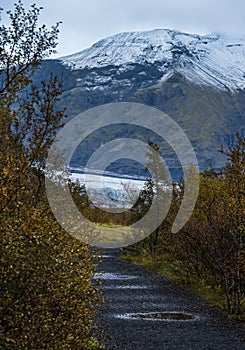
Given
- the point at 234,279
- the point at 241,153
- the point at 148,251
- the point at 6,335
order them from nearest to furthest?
the point at 6,335 → the point at 234,279 → the point at 241,153 → the point at 148,251

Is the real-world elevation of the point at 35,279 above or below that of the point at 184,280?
above

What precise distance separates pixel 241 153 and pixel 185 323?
9.00 m

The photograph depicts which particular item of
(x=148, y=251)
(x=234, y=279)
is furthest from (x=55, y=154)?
(x=148, y=251)

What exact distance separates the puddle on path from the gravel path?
5 cm

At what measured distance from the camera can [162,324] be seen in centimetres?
1427

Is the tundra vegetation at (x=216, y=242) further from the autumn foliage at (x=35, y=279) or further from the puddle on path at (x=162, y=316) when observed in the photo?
the autumn foliage at (x=35, y=279)

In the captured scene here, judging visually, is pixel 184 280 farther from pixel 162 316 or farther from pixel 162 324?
pixel 162 324

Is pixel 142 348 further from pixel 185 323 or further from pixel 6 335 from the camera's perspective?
pixel 6 335

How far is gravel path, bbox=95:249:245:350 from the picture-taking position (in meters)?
12.1

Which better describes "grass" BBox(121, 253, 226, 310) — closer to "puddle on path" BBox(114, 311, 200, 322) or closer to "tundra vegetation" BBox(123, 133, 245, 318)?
"tundra vegetation" BBox(123, 133, 245, 318)

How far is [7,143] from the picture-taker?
10.7 metres

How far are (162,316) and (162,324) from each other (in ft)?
4.05

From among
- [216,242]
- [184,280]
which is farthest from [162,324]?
[184,280]

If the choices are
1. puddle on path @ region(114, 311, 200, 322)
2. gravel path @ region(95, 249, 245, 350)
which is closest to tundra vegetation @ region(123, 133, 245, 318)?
gravel path @ region(95, 249, 245, 350)
